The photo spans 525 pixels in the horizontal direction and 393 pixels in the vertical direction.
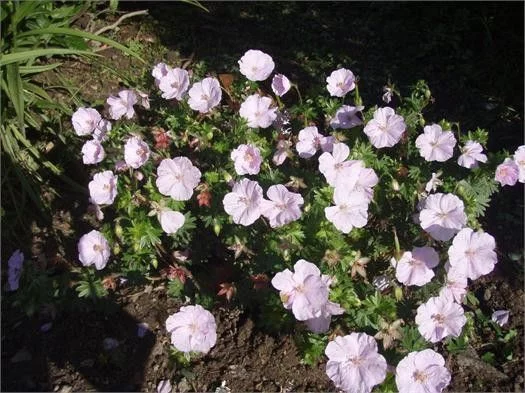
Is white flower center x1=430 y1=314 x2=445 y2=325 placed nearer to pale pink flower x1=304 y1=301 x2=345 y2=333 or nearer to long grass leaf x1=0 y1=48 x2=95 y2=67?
pale pink flower x1=304 y1=301 x2=345 y2=333

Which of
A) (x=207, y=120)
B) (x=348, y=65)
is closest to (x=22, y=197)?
(x=207, y=120)

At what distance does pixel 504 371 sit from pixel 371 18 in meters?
2.55

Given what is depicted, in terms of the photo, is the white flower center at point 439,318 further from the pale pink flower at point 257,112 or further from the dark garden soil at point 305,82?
the pale pink flower at point 257,112

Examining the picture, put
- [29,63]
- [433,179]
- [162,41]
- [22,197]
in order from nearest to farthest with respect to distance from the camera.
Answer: [433,179] → [22,197] → [29,63] → [162,41]

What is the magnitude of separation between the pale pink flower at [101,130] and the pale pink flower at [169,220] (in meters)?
0.53

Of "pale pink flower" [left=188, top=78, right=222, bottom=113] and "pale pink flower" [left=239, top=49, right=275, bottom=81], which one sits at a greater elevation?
"pale pink flower" [left=239, top=49, right=275, bottom=81]

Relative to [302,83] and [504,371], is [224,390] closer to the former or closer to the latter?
[504,371]

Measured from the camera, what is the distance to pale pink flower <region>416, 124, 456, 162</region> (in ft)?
8.36

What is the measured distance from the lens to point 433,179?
253 centimetres

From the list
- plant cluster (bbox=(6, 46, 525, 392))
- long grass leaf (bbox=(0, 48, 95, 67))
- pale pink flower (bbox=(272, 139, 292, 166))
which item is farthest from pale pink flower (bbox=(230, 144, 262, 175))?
long grass leaf (bbox=(0, 48, 95, 67))

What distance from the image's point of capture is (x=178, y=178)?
8.32 ft

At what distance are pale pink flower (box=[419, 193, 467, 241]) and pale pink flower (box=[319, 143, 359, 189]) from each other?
0.28 m

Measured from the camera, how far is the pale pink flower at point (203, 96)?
274 cm

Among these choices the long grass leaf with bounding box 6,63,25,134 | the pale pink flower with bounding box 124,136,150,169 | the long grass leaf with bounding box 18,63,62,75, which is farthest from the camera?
the long grass leaf with bounding box 18,63,62,75
